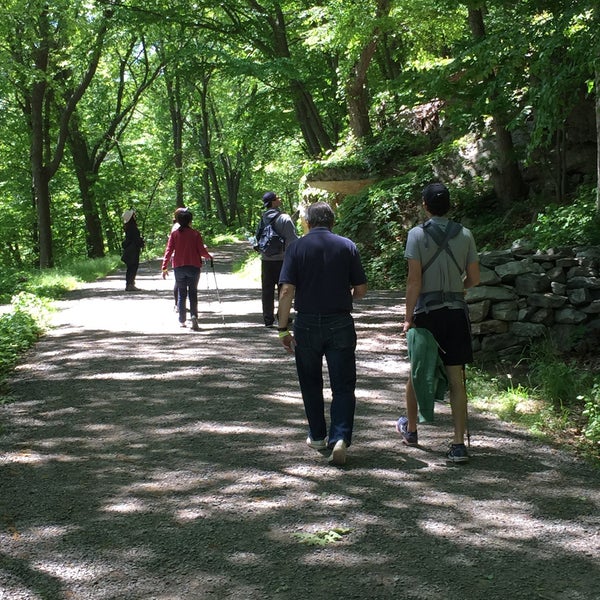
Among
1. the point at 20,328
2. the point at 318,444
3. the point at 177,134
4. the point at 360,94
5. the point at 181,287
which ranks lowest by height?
the point at 318,444

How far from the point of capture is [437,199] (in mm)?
5496

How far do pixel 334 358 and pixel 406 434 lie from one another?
989 mm

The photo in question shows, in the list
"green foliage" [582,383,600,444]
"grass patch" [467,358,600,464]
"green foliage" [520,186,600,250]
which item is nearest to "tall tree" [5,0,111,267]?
"green foliage" [520,186,600,250]

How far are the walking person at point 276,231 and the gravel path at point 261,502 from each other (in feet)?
9.17

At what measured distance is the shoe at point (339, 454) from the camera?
5574 millimetres

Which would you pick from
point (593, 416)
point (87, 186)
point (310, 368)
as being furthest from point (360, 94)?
point (310, 368)

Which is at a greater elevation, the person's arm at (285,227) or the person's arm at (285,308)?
the person's arm at (285,227)

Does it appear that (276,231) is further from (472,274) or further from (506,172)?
(506,172)

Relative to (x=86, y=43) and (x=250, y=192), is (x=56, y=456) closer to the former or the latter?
(x=86, y=43)

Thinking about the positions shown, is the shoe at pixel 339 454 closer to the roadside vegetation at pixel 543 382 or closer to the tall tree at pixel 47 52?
the roadside vegetation at pixel 543 382

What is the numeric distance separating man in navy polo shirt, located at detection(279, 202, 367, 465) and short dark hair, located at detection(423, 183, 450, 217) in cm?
64

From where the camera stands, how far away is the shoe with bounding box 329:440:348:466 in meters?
5.57

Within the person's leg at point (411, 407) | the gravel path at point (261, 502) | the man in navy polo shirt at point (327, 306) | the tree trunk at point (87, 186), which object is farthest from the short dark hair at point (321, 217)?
the tree trunk at point (87, 186)

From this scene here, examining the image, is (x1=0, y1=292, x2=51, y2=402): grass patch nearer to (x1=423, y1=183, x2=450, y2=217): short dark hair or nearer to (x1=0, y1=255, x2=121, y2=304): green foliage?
(x1=0, y1=255, x2=121, y2=304): green foliage
